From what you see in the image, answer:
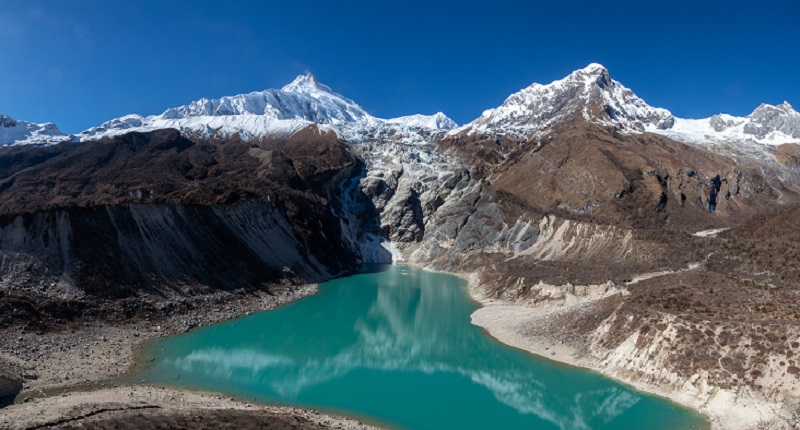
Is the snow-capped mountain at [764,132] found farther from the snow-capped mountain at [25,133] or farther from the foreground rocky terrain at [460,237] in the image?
the snow-capped mountain at [25,133]

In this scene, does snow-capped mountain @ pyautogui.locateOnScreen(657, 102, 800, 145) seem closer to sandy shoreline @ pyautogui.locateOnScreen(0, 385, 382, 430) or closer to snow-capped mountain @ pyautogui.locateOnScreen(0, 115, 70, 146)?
sandy shoreline @ pyautogui.locateOnScreen(0, 385, 382, 430)

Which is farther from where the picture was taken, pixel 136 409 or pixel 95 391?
pixel 95 391

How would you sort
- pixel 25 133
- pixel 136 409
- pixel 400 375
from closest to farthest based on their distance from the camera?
1. pixel 136 409
2. pixel 400 375
3. pixel 25 133

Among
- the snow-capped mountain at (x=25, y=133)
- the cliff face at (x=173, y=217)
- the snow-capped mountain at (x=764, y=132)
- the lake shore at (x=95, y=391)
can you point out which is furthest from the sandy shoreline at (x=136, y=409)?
the snow-capped mountain at (x=764, y=132)

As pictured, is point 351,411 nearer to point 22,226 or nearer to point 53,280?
point 53,280

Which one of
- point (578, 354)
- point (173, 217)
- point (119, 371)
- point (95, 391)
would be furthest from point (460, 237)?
point (95, 391)

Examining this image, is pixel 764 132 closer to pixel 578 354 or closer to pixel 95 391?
pixel 578 354

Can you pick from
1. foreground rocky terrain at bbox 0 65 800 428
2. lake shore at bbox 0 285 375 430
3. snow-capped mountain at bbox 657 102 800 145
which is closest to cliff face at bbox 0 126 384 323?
foreground rocky terrain at bbox 0 65 800 428
